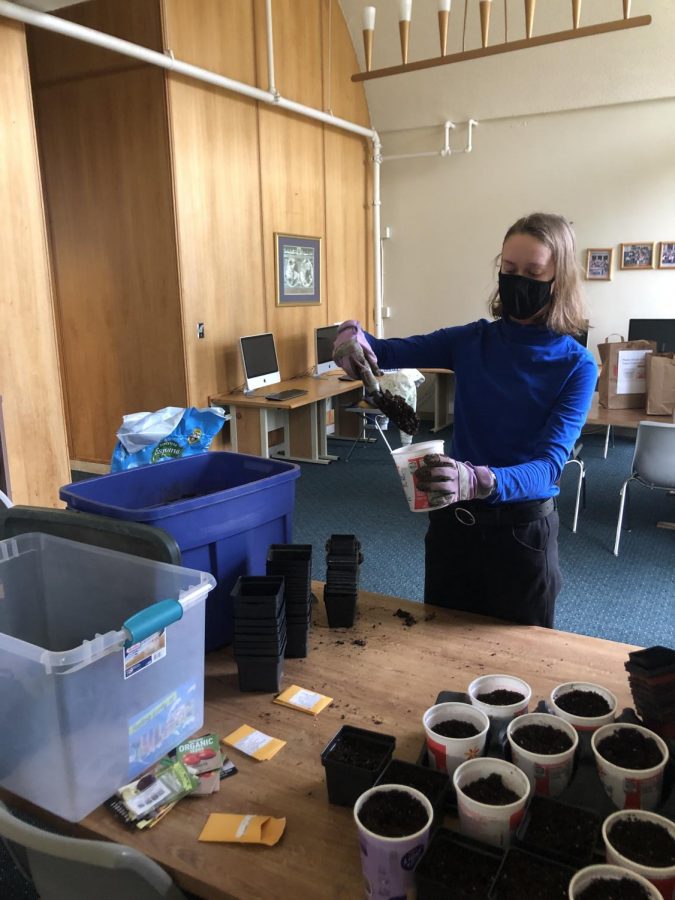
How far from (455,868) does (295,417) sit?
5410 mm

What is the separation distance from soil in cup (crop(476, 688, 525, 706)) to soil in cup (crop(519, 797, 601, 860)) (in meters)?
0.21

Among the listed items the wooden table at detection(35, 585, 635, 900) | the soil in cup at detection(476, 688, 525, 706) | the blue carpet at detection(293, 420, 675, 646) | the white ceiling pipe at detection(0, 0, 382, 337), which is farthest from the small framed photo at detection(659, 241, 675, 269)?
the soil in cup at detection(476, 688, 525, 706)

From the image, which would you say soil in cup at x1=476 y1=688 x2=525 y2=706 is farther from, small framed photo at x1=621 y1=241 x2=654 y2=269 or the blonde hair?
small framed photo at x1=621 y1=241 x2=654 y2=269

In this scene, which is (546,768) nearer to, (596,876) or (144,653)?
(596,876)

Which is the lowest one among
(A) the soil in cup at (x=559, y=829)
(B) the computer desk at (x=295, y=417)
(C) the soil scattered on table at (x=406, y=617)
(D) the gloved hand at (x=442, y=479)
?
(B) the computer desk at (x=295, y=417)

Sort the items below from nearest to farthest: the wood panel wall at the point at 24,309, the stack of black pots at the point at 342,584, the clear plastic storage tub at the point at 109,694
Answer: the clear plastic storage tub at the point at 109,694 → the stack of black pots at the point at 342,584 → the wood panel wall at the point at 24,309

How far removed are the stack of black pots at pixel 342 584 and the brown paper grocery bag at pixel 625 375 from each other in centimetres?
323

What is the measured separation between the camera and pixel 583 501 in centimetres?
477

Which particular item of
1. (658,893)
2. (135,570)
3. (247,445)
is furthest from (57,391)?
(658,893)

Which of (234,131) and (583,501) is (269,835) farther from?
(234,131)

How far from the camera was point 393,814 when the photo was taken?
88 cm

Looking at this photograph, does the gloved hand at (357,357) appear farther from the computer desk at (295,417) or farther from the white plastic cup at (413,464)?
the computer desk at (295,417)

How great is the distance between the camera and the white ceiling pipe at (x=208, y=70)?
12.1 ft

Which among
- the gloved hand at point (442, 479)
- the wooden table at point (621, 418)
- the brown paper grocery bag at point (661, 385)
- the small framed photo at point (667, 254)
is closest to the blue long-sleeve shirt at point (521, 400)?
the gloved hand at point (442, 479)
